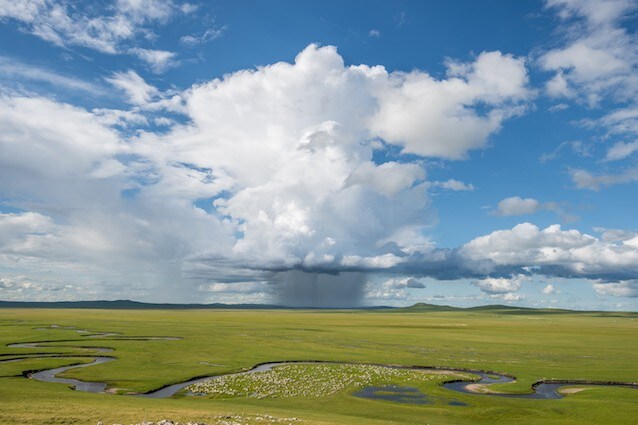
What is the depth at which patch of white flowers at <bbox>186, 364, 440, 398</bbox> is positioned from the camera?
5612 cm

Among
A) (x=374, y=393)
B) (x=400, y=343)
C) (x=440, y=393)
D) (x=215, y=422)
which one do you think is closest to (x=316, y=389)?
(x=374, y=393)

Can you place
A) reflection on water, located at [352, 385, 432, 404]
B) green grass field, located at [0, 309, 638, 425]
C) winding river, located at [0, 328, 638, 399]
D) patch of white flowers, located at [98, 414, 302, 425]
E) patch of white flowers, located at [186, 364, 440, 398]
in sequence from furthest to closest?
winding river, located at [0, 328, 638, 399], patch of white flowers, located at [186, 364, 440, 398], reflection on water, located at [352, 385, 432, 404], green grass field, located at [0, 309, 638, 425], patch of white flowers, located at [98, 414, 302, 425]

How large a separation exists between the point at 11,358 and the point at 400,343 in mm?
82938

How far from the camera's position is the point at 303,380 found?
209 feet

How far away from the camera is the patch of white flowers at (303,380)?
56.1 meters

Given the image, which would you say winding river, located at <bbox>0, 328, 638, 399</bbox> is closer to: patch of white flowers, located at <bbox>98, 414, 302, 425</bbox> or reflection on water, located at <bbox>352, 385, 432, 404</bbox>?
reflection on water, located at <bbox>352, 385, 432, 404</bbox>

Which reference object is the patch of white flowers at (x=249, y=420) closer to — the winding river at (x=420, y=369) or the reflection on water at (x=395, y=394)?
the reflection on water at (x=395, y=394)

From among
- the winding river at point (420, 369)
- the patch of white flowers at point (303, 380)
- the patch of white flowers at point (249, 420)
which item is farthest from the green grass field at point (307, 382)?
the winding river at point (420, 369)

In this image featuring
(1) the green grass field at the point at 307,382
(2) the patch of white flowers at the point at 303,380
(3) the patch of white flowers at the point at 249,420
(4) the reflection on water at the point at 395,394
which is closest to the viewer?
(3) the patch of white flowers at the point at 249,420

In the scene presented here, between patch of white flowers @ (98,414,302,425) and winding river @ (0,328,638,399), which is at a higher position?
patch of white flowers @ (98,414,302,425)

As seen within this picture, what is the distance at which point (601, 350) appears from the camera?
108750 millimetres

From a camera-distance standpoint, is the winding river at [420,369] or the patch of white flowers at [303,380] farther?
the winding river at [420,369]

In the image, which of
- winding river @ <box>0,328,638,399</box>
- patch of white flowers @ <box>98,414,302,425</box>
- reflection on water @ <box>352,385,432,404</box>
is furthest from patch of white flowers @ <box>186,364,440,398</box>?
patch of white flowers @ <box>98,414,302,425</box>

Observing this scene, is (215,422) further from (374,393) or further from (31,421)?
(374,393)
